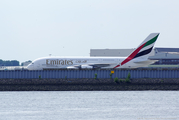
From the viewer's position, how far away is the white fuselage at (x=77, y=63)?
8662 cm

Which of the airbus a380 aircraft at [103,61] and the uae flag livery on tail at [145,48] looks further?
the airbus a380 aircraft at [103,61]

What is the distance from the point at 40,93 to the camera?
6334 centimetres

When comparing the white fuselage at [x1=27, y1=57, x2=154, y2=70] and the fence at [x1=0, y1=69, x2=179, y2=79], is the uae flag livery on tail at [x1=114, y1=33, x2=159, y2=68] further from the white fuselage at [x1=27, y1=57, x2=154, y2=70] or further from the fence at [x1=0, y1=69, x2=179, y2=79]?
the fence at [x1=0, y1=69, x2=179, y2=79]

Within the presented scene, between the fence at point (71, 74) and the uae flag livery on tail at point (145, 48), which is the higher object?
the uae flag livery on tail at point (145, 48)

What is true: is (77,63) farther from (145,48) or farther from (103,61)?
(145,48)

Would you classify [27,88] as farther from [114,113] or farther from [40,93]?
[114,113]

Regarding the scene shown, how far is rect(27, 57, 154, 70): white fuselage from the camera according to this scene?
3410 inches

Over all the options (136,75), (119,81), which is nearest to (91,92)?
(119,81)

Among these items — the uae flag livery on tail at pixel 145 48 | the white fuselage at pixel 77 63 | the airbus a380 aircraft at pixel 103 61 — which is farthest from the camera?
the white fuselage at pixel 77 63

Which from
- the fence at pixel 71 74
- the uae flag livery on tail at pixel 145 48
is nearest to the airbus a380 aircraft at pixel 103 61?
the uae flag livery on tail at pixel 145 48

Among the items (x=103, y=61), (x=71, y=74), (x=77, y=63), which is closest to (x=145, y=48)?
(x=103, y=61)

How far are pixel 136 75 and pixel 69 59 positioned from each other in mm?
23006

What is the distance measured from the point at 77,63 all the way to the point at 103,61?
6.70 m

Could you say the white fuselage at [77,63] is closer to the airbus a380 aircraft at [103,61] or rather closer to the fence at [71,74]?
the airbus a380 aircraft at [103,61]
